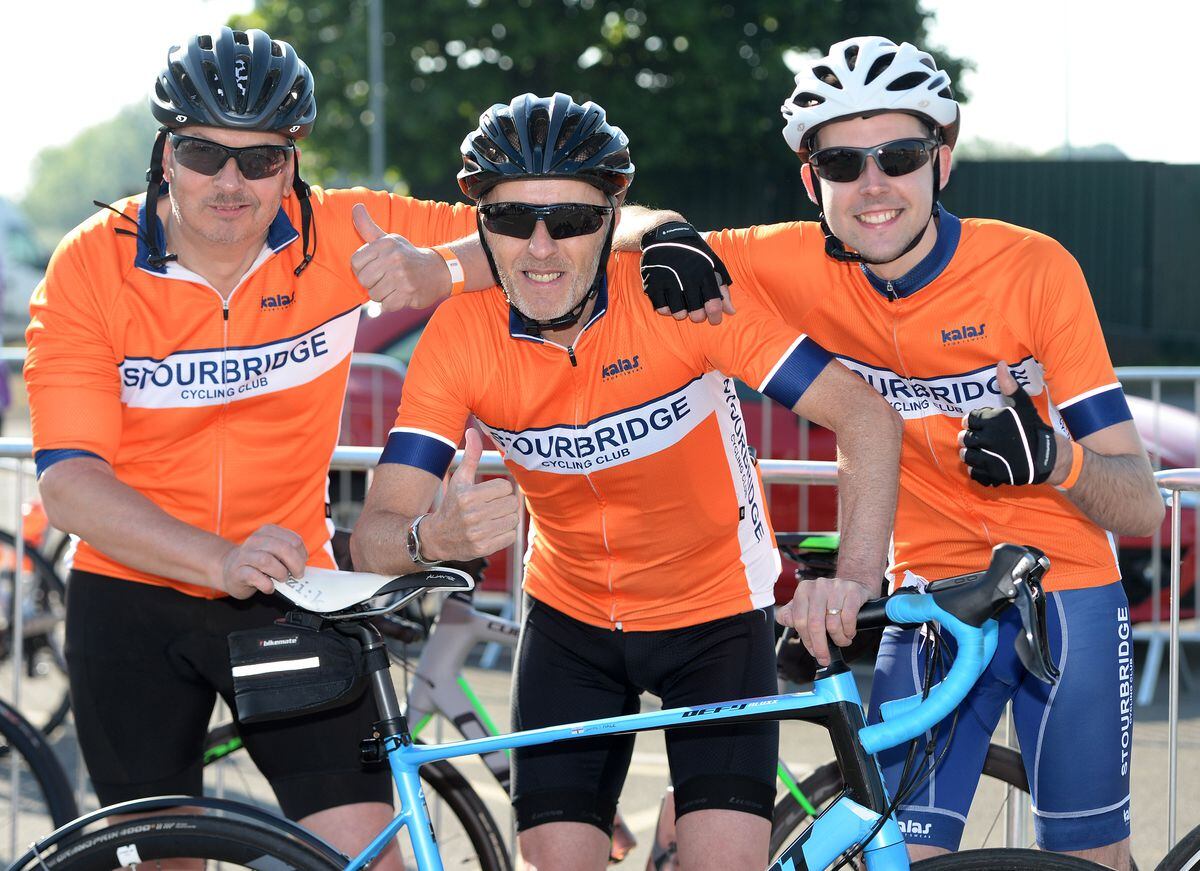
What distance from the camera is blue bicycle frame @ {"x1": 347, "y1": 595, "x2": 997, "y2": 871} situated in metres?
2.55

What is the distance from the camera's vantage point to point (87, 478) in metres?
3.16

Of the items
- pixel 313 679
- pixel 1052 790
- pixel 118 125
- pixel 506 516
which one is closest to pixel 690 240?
pixel 506 516

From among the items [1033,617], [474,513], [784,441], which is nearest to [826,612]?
[1033,617]

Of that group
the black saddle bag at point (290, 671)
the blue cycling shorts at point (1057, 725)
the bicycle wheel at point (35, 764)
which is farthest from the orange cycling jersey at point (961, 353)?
the bicycle wheel at point (35, 764)

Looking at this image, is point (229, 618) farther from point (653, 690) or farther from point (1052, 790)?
point (1052, 790)

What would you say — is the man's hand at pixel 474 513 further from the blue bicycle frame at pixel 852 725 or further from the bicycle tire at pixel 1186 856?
the bicycle tire at pixel 1186 856

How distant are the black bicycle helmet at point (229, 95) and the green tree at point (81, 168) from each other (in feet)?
580

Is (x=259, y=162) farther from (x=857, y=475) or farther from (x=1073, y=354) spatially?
(x=1073, y=354)

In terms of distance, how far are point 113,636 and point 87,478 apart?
1.48ft

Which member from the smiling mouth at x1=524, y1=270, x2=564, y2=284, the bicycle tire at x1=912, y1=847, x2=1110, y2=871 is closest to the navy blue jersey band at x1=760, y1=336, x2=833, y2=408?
the smiling mouth at x1=524, y1=270, x2=564, y2=284

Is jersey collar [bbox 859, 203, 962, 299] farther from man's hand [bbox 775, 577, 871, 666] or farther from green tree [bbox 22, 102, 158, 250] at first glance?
green tree [bbox 22, 102, 158, 250]

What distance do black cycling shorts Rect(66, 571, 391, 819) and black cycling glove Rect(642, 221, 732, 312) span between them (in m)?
1.18

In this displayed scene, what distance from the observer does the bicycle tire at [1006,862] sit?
2.58 metres

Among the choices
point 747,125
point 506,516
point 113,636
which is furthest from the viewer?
point 747,125
